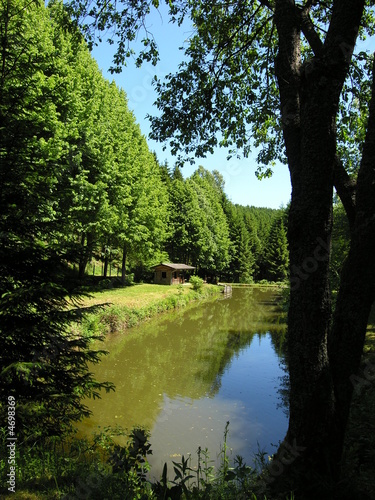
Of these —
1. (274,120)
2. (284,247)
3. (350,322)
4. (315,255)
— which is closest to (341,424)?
(350,322)

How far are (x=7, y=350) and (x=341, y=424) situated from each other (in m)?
4.43

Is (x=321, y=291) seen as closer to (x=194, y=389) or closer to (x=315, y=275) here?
(x=315, y=275)

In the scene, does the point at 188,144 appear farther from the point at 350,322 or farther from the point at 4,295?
the point at 350,322

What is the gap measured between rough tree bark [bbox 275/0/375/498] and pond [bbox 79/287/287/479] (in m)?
4.38

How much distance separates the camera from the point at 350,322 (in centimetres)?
340

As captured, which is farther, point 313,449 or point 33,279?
point 33,279

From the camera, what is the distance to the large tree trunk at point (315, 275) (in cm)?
334

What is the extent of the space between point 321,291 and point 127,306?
1888cm

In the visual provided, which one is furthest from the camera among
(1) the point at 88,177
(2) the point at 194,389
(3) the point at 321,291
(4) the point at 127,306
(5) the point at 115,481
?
(1) the point at 88,177

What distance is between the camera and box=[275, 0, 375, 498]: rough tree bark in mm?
3338

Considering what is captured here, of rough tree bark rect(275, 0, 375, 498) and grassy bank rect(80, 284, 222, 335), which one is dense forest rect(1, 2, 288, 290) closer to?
grassy bank rect(80, 284, 222, 335)

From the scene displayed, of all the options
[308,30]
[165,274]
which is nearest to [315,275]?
[308,30]

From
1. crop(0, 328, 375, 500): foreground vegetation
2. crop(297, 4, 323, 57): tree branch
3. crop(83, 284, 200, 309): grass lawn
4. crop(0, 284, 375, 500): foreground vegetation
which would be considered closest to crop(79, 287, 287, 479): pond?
crop(83, 284, 200, 309): grass lawn

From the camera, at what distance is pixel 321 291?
11.2 ft
